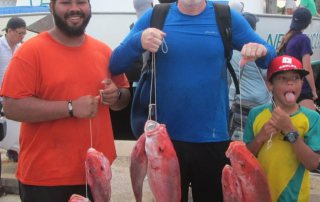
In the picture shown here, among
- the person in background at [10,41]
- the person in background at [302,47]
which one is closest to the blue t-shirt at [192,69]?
the person in background at [302,47]

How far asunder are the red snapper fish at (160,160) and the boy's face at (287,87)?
852 millimetres

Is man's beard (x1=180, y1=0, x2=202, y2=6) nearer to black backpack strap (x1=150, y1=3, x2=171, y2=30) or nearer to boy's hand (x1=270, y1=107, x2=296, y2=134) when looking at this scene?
black backpack strap (x1=150, y1=3, x2=171, y2=30)

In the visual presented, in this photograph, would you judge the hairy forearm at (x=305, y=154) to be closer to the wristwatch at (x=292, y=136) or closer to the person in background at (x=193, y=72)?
the wristwatch at (x=292, y=136)

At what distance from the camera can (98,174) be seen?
2.65 meters

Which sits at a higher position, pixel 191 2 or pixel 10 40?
pixel 191 2

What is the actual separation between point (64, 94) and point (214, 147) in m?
1.02

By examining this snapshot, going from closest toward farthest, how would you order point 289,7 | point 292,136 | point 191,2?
point 292,136
point 191,2
point 289,7

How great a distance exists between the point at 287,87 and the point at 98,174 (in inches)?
50.1

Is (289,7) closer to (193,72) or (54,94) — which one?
(193,72)

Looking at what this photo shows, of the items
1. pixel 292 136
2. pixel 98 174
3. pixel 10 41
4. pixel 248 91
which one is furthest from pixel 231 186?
pixel 10 41

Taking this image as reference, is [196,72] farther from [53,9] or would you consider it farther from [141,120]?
[53,9]

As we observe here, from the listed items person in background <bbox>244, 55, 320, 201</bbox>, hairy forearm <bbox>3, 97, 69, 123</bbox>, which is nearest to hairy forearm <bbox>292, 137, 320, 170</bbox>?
person in background <bbox>244, 55, 320, 201</bbox>

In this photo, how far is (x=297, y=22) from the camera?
6309mm

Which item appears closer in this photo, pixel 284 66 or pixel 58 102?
pixel 58 102
